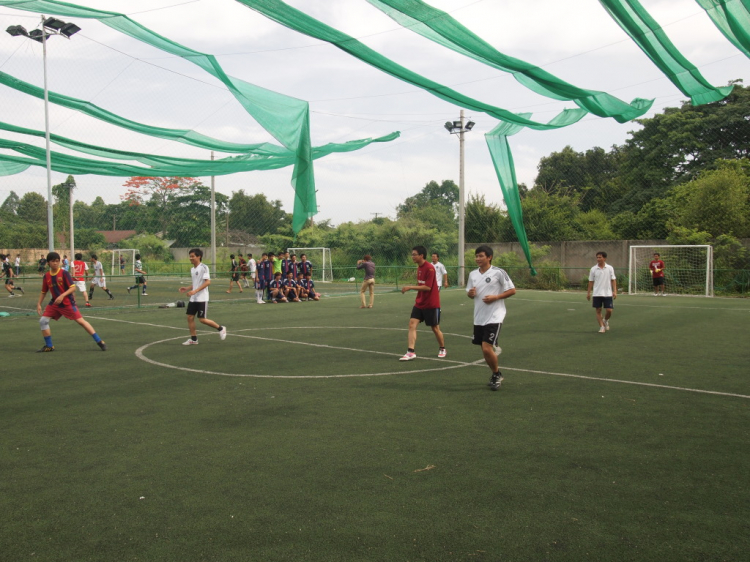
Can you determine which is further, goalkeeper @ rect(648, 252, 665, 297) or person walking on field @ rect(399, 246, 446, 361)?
goalkeeper @ rect(648, 252, 665, 297)

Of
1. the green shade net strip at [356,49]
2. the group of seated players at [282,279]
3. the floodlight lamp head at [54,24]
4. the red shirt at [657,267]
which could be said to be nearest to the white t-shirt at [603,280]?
the green shade net strip at [356,49]

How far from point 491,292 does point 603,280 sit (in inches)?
265

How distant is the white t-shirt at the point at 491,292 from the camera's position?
7414 mm

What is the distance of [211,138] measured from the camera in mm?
14141

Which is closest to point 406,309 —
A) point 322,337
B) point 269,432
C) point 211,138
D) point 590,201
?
point 322,337

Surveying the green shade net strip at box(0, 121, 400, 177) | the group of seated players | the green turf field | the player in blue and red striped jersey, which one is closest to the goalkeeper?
the group of seated players

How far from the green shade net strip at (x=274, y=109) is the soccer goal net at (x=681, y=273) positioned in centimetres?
1831

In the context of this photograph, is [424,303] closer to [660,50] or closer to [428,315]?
[428,315]

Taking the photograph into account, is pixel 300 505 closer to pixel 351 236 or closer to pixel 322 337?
pixel 322 337

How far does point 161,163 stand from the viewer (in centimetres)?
1519

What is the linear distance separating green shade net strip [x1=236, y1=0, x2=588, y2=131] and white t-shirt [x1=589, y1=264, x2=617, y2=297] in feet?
12.1

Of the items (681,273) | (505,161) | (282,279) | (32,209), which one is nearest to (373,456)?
(505,161)

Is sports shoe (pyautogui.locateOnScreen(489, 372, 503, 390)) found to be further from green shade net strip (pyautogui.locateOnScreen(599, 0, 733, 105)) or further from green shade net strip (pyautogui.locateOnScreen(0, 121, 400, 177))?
green shade net strip (pyautogui.locateOnScreen(0, 121, 400, 177))

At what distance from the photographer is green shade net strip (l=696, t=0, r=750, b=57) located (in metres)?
6.84
